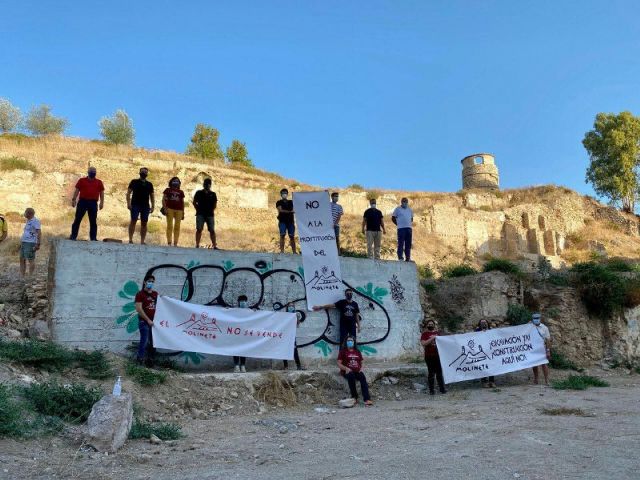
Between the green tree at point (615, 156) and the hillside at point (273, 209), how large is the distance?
1611 millimetres

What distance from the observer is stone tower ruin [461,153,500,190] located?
150 ft

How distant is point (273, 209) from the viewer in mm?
34438

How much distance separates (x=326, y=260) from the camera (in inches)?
472

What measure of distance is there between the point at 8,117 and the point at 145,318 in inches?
1499

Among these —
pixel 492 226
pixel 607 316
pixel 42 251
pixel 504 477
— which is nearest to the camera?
pixel 504 477

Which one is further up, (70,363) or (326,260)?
(326,260)

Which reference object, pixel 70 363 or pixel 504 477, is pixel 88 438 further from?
pixel 504 477

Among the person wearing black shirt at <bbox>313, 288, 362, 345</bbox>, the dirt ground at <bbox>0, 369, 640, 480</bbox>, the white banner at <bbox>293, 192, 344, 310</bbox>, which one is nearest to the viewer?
the dirt ground at <bbox>0, 369, 640, 480</bbox>

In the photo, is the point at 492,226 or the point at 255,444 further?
the point at 492,226

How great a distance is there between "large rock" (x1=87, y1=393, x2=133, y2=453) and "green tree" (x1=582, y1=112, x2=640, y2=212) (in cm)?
4181

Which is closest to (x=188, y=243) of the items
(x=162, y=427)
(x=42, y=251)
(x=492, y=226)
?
(x=42, y=251)

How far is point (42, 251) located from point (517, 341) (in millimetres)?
14902

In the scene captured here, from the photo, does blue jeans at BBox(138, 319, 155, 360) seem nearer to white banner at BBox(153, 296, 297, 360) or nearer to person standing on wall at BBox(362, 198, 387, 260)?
white banner at BBox(153, 296, 297, 360)

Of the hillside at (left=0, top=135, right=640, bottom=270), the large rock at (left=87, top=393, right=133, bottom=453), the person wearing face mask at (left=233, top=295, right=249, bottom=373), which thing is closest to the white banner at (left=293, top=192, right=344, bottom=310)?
the person wearing face mask at (left=233, top=295, right=249, bottom=373)
